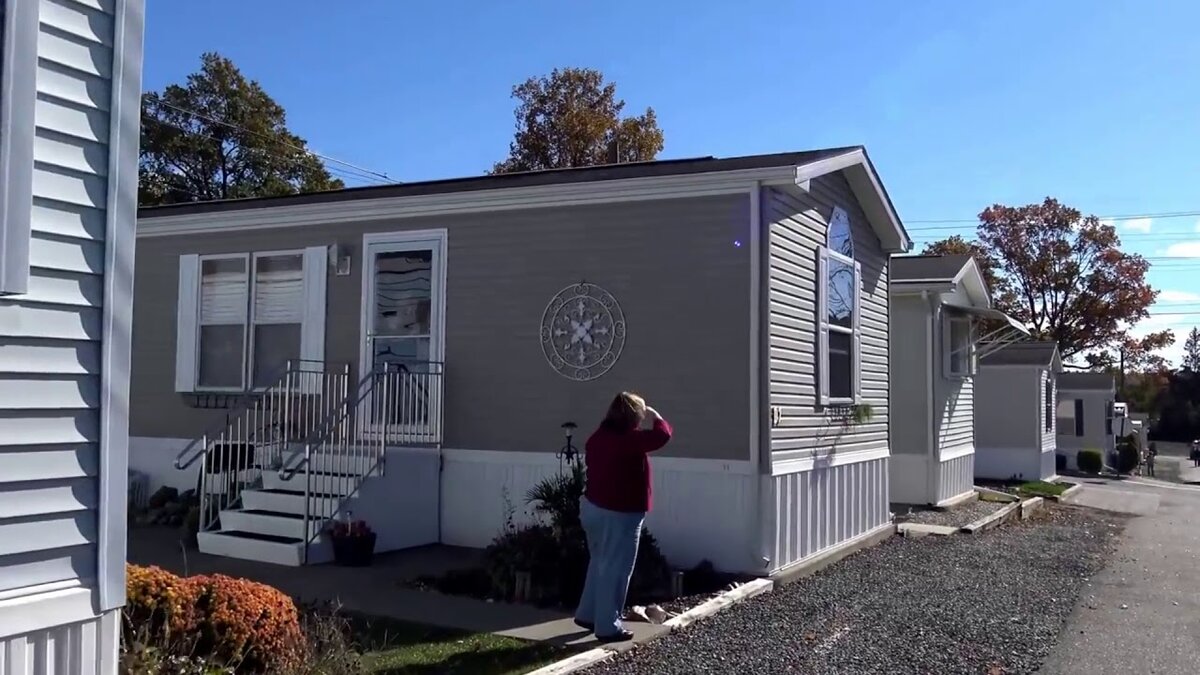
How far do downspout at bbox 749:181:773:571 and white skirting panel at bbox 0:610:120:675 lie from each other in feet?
19.7

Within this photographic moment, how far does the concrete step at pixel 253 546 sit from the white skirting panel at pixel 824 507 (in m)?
4.18

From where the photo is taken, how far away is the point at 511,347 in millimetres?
10617

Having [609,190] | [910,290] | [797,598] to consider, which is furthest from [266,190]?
[797,598]

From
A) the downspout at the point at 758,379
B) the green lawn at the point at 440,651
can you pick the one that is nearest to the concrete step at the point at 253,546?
the green lawn at the point at 440,651

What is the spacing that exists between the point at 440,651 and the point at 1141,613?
593cm

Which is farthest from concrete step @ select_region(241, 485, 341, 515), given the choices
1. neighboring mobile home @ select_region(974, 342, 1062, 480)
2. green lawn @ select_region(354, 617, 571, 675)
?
neighboring mobile home @ select_region(974, 342, 1062, 480)

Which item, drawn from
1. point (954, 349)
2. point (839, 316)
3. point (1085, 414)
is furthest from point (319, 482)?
point (1085, 414)

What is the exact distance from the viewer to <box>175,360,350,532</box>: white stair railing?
35.2 ft

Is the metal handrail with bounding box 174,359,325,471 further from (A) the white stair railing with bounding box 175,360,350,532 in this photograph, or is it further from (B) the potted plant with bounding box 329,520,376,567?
(B) the potted plant with bounding box 329,520,376,567

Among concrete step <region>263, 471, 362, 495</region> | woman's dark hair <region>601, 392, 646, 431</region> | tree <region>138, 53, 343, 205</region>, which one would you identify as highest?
tree <region>138, 53, 343, 205</region>

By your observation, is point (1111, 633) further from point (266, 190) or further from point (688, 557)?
point (266, 190)

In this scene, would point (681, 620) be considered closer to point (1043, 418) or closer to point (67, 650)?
point (67, 650)

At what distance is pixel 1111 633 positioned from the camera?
26.9ft

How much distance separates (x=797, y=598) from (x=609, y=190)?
13.1ft
